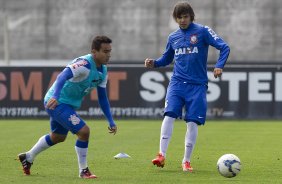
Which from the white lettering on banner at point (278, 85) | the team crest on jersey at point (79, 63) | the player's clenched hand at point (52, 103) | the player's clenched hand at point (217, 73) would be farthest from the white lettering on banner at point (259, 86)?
the player's clenched hand at point (52, 103)

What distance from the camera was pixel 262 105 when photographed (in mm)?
25531

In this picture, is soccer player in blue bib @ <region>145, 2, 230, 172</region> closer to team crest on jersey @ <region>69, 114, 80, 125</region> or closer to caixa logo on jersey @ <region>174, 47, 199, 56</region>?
caixa logo on jersey @ <region>174, 47, 199, 56</region>

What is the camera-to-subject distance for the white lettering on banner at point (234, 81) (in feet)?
83.9

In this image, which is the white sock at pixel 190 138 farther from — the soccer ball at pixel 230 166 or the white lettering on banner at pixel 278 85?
the white lettering on banner at pixel 278 85

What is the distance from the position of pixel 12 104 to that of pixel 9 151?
38.0 feet

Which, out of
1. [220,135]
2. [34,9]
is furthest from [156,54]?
[220,135]

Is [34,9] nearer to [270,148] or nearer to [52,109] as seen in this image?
[270,148]

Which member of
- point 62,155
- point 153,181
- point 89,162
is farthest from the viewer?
point 62,155

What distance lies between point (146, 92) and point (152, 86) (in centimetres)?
27

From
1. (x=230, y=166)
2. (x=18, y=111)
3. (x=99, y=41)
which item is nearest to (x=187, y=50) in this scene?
(x=99, y=41)

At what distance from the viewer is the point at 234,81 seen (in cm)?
2561

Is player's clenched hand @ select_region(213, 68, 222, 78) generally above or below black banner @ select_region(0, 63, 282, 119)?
above

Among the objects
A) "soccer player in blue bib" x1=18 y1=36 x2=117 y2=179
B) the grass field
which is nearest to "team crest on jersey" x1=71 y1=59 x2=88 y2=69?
"soccer player in blue bib" x1=18 y1=36 x2=117 y2=179

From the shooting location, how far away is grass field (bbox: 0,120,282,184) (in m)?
10.6
